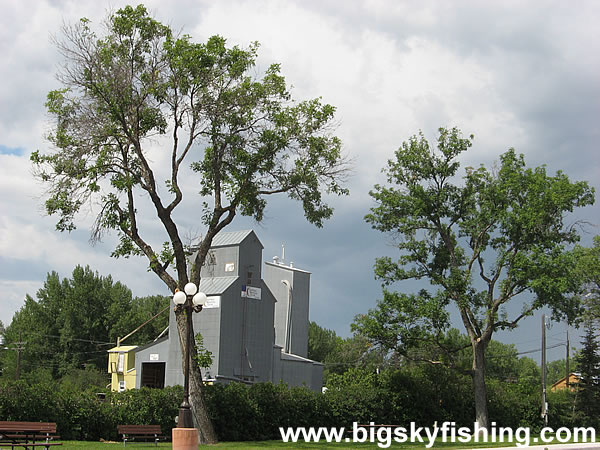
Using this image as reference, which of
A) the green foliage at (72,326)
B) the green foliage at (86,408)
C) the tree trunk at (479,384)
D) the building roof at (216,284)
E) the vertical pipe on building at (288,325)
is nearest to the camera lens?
the green foliage at (86,408)

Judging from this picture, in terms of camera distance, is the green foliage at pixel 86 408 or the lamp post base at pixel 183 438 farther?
the green foliage at pixel 86 408

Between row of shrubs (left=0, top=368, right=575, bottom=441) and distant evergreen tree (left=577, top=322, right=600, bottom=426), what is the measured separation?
46.7 inches

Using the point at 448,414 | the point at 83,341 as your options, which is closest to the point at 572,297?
the point at 448,414

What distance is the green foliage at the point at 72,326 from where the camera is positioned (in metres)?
73.2

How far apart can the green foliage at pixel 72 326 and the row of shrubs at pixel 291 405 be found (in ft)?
152

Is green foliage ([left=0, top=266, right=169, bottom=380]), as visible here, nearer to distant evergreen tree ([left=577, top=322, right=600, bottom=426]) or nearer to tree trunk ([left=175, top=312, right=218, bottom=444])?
distant evergreen tree ([left=577, top=322, right=600, bottom=426])

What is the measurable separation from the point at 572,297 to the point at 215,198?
60.6ft

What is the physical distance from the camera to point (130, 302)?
3132 inches

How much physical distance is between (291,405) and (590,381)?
20.4m

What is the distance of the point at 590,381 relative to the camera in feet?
125

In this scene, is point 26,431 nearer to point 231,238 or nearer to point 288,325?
point 231,238

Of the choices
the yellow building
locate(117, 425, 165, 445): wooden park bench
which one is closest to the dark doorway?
the yellow building

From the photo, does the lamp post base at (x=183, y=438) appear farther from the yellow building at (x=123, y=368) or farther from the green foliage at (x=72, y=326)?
the green foliage at (x=72, y=326)

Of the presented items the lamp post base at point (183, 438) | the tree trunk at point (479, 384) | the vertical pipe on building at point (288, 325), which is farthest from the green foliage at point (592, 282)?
the lamp post base at point (183, 438)
